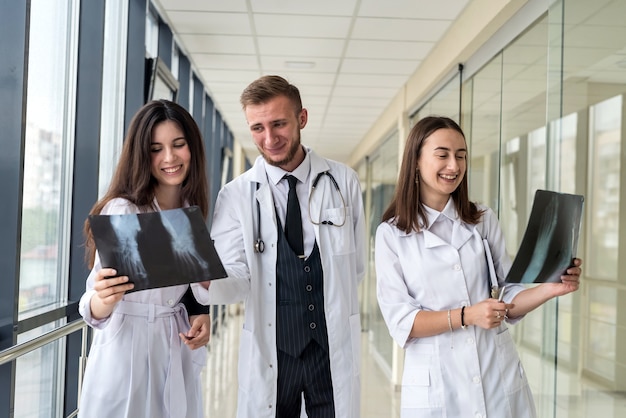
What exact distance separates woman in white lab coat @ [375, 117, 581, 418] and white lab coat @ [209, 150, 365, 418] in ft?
0.76

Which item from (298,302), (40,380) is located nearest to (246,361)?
(298,302)

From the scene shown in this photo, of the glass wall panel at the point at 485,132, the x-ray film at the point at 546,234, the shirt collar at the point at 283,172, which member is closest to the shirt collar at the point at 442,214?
the x-ray film at the point at 546,234

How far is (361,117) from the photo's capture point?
895 centimetres

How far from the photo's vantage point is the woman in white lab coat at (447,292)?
1.89m

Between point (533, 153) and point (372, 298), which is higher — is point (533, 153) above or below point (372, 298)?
above

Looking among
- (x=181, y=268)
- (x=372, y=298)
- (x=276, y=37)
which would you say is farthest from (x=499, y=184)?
(x=372, y=298)

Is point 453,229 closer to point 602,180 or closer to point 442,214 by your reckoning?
point 442,214

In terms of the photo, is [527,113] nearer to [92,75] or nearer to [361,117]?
[92,75]

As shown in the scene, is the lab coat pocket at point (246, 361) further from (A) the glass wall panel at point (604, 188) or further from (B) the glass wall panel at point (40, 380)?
(A) the glass wall panel at point (604, 188)

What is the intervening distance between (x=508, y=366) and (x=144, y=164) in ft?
4.04

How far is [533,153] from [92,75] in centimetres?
239

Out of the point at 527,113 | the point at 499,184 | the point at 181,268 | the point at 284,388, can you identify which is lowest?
the point at 284,388

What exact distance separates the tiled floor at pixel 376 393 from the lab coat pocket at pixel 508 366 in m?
1.00

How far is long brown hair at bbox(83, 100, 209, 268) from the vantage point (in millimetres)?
2031
